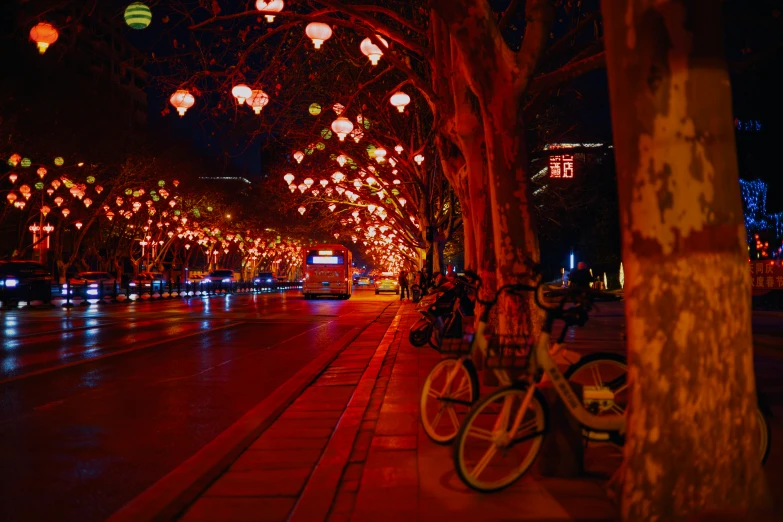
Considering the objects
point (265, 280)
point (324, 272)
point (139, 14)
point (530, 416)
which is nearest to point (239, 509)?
point (530, 416)

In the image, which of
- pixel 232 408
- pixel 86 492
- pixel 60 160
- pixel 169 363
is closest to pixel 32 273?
pixel 60 160

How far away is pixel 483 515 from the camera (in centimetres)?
485

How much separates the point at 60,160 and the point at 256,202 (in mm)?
39176

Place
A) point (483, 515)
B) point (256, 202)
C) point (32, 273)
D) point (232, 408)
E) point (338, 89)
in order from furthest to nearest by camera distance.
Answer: point (256, 202) < point (32, 273) < point (338, 89) < point (232, 408) < point (483, 515)

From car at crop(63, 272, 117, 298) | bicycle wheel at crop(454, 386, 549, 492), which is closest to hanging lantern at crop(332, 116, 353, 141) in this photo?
bicycle wheel at crop(454, 386, 549, 492)

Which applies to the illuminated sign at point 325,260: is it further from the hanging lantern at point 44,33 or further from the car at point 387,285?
the hanging lantern at point 44,33

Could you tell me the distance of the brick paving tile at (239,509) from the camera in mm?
5039

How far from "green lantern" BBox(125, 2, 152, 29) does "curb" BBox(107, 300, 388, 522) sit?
22.7 feet

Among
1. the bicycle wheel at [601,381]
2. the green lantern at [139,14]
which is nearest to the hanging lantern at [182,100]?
the green lantern at [139,14]

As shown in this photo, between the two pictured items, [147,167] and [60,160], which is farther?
[147,167]

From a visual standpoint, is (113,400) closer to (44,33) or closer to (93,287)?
(44,33)

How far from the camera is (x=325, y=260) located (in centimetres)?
5197

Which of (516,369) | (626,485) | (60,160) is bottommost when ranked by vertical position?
(626,485)

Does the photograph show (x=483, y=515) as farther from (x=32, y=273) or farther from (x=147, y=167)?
(x=147, y=167)
